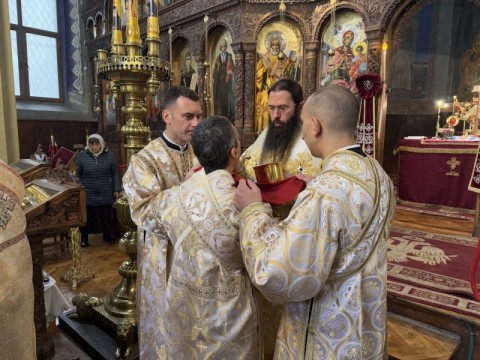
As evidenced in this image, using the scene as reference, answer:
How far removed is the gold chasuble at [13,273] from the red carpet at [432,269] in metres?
2.67

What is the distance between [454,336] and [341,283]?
1.84 metres

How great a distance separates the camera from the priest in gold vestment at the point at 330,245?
3.88 feet

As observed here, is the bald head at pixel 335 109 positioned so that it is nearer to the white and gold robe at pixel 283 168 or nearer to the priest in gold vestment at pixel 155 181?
the white and gold robe at pixel 283 168

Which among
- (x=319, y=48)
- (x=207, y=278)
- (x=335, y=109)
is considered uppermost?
(x=319, y=48)

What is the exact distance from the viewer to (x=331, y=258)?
1.19 meters

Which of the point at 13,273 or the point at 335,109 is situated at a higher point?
the point at 335,109

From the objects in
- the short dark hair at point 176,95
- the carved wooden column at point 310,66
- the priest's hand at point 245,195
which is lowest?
the priest's hand at point 245,195

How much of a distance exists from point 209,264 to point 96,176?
14.2 ft

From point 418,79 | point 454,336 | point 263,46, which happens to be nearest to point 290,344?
point 454,336

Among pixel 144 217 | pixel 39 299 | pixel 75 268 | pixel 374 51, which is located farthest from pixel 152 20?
pixel 374 51

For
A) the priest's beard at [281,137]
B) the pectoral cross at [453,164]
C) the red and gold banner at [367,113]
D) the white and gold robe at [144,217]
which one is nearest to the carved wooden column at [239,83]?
the red and gold banner at [367,113]

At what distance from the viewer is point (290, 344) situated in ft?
4.54

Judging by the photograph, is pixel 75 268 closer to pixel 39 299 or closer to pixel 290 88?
pixel 39 299

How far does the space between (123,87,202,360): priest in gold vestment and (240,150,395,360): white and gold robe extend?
0.79m
